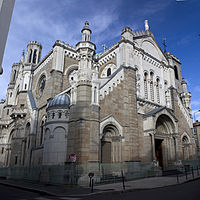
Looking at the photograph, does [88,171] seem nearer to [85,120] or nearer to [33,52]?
[85,120]

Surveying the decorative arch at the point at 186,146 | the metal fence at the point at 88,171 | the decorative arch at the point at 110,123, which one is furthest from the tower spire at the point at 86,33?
the decorative arch at the point at 186,146

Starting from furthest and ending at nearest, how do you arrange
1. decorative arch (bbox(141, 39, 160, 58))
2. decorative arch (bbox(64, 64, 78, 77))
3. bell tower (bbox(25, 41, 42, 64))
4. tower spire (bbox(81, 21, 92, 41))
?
bell tower (bbox(25, 41, 42, 64)), decorative arch (bbox(141, 39, 160, 58)), decorative arch (bbox(64, 64, 78, 77)), tower spire (bbox(81, 21, 92, 41))

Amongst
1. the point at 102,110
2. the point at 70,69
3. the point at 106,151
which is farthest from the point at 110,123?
the point at 70,69

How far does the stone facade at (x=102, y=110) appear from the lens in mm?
15604

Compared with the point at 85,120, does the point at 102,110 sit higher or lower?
higher

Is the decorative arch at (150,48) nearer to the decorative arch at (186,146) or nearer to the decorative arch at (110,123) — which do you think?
the decorative arch at (186,146)

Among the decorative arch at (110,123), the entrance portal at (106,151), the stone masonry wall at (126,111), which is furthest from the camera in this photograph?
the stone masonry wall at (126,111)

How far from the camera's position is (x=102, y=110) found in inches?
662

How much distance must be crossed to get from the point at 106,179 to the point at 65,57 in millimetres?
17077

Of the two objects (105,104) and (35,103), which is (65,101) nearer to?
(105,104)

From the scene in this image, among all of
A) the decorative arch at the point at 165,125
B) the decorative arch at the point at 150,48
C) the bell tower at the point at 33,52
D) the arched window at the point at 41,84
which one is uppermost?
the bell tower at the point at 33,52

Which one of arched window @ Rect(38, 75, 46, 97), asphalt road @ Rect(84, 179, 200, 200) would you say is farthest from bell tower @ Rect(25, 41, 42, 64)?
asphalt road @ Rect(84, 179, 200, 200)

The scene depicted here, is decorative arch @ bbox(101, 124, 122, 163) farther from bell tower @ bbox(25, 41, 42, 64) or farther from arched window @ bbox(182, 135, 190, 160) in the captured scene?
bell tower @ bbox(25, 41, 42, 64)

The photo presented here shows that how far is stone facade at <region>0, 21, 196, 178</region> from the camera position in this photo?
15604mm
